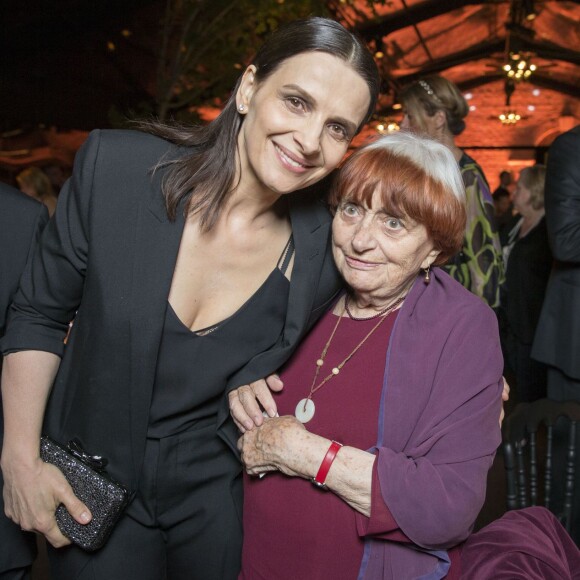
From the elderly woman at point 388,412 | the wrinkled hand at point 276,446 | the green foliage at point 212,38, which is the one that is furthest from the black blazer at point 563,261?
A: the green foliage at point 212,38

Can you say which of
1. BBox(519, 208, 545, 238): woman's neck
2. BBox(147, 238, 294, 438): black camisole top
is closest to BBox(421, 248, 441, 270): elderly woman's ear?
BBox(147, 238, 294, 438): black camisole top

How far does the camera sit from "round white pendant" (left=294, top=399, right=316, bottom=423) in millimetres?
1589

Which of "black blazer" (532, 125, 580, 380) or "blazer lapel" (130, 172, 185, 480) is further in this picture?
"black blazer" (532, 125, 580, 380)

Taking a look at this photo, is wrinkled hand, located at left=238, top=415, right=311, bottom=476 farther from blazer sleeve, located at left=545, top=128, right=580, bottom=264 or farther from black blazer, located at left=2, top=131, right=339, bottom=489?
blazer sleeve, located at left=545, top=128, right=580, bottom=264

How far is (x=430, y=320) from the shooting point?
1.54 meters

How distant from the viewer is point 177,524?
1601mm

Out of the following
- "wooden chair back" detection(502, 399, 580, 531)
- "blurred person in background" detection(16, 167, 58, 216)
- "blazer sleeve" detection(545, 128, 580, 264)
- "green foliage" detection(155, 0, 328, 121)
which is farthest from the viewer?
"blurred person in background" detection(16, 167, 58, 216)

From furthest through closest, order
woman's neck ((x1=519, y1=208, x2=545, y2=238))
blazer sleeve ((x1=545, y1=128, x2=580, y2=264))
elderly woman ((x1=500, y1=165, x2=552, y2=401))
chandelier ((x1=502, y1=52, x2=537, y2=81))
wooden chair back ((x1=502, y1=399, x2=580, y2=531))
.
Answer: chandelier ((x1=502, y1=52, x2=537, y2=81)) < woman's neck ((x1=519, y1=208, x2=545, y2=238)) < elderly woman ((x1=500, y1=165, x2=552, y2=401)) < blazer sleeve ((x1=545, y1=128, x2=580, y2=264)) < wooden chair back ((x1=502, y1=399, x2=580, y2=531))

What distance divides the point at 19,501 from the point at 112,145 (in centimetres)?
77

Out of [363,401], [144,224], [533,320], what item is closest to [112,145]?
[144,224]

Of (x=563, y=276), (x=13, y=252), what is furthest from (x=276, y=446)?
(x=563, y=276)

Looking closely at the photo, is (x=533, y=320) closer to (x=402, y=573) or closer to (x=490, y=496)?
(x=490, y=496)

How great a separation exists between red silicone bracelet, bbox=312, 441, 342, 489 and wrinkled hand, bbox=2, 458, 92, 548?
0.49m

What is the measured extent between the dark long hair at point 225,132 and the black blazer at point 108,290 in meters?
0.05
